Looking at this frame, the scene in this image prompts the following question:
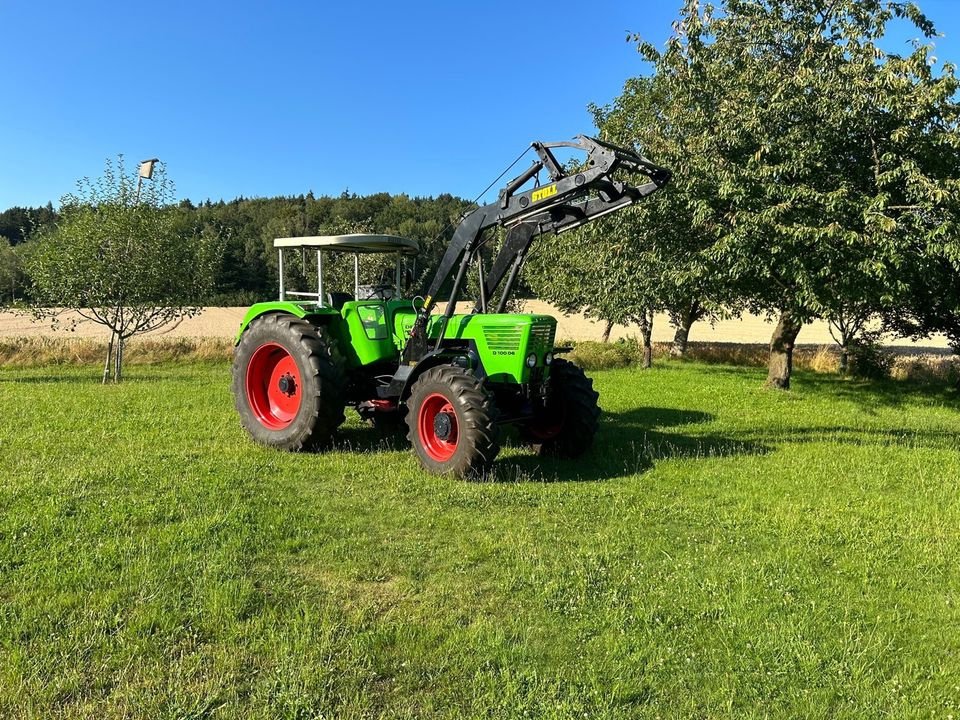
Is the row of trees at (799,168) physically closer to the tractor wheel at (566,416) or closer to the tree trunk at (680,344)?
the tractor wheel at (566,416)

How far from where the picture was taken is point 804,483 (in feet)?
21.6

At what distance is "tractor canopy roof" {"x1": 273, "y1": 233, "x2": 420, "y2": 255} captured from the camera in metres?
7.64

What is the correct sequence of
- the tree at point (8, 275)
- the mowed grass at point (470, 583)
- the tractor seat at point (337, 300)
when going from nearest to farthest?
the mowed grass at point (470, 583) < the tractor seat at point (337, 300) < the tree at point (8, 275)

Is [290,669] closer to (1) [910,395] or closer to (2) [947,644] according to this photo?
(2) [947,644]

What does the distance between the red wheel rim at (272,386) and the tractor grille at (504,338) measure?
253cm

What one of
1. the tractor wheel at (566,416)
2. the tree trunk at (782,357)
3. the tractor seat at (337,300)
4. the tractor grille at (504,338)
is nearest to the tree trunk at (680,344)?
the tree trunk at (782,357)

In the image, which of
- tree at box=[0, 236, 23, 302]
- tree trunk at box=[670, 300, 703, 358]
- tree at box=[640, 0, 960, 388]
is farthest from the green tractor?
tree at box=[0, 236, 23, 302]

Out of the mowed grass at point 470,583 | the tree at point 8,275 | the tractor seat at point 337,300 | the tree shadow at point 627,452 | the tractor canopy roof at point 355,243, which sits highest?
the tree at point 8,275

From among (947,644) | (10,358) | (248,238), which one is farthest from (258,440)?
(248,238)

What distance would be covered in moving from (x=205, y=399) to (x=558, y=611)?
863cm

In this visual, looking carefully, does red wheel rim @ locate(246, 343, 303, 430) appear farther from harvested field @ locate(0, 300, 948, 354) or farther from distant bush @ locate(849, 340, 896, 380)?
harvested field @ locate(0, 300, 948, 354)

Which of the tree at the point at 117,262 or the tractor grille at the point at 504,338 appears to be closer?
the tractor grille at the point at 504,338

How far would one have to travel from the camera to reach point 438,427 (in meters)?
6.62

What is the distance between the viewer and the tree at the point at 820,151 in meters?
8.76
